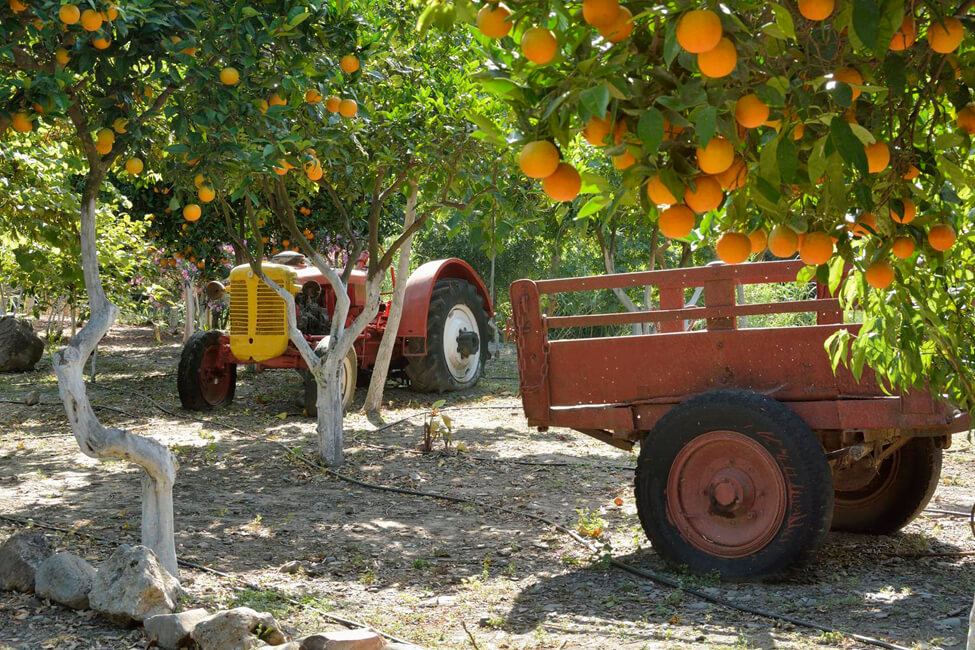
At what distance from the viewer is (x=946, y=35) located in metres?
1.64

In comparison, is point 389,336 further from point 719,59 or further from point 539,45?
point 719,59

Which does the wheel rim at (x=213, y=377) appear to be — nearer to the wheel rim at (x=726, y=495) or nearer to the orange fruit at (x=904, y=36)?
the wheel rim at (x=726, y=495)

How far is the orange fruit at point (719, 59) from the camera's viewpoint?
56.5 inches

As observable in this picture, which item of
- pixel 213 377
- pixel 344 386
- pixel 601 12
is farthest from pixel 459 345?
pixel 601 12

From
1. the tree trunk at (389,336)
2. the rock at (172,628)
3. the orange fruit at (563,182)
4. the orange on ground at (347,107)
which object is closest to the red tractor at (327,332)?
the tree trunk at (389,336)

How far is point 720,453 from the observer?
466 centimetres

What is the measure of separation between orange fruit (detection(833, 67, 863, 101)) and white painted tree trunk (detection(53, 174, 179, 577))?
3.40 metres

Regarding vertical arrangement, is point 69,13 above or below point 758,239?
above

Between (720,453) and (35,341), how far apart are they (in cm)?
1370

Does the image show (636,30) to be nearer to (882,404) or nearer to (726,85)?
(726,85)

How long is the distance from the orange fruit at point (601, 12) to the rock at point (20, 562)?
149 inches

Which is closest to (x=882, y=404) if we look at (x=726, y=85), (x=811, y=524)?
(x=811, y=524)

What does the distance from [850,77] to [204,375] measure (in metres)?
10.1

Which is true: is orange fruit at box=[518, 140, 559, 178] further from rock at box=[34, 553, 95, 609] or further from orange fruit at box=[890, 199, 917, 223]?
rock at box=[34, 553, 95, 609]
